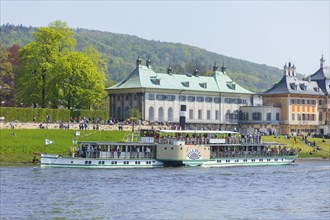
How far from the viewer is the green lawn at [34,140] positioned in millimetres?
92500

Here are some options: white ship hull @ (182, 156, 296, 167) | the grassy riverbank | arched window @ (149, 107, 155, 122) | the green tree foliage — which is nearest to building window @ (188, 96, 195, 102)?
arched window @ (149, 107, 155, 122)

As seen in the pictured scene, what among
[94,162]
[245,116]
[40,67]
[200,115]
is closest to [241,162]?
[94,162]

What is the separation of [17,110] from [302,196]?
200 feet

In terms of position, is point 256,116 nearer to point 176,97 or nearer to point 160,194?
point 176,97

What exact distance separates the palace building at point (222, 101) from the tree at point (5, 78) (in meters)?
19.3

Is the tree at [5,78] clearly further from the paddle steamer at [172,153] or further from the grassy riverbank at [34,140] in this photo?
the paddle steamer at [172,153]

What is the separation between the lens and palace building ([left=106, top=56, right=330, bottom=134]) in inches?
5374

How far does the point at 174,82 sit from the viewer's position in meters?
141

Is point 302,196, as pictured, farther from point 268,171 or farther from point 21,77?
point 21,77

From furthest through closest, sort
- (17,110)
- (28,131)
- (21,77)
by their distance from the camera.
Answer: (21,77), (17,110), (28,131)

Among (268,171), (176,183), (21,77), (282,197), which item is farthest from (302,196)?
(21,77)

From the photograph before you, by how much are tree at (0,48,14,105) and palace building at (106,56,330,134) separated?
19281 millimetres

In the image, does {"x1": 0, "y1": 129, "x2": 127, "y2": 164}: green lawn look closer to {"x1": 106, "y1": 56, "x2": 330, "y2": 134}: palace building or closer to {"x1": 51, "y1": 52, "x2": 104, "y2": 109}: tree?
{"x1": 51, "y1": 52, "x2": 104, "y2": 109}: tree

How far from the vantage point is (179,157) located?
315 feet
